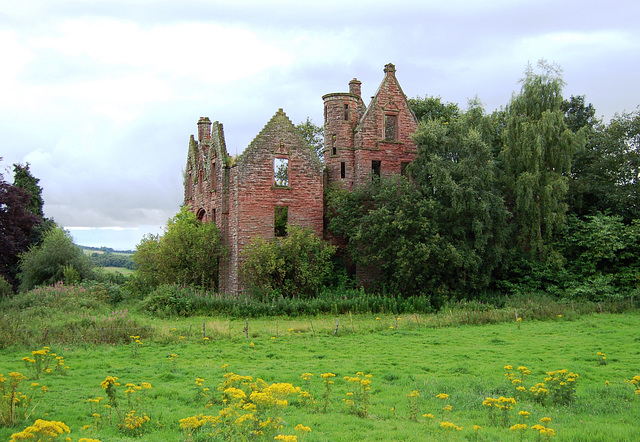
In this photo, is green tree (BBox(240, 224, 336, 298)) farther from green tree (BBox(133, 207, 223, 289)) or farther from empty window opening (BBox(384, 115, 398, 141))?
empty window opening (BBox(384, 115, 398, 141))

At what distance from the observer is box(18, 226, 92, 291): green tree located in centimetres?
3656

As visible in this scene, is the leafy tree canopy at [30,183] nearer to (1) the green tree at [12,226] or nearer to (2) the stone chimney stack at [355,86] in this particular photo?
(1) the green tree at [12,226]

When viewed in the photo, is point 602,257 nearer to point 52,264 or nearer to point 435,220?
point 435,220

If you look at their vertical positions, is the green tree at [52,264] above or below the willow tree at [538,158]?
below

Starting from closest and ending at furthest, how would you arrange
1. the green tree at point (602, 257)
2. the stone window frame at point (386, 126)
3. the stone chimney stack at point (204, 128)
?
1. the green tree at point (602, 257)
2. the stone window frame at point (386, 126)
3. the stone chimney stack at point (204, 128)

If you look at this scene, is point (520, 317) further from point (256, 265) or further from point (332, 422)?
point (332, 422)

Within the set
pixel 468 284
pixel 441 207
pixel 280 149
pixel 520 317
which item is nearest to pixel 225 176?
pixel 280 149

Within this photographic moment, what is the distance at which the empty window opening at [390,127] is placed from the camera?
115 feet

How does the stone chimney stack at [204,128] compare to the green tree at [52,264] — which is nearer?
the green tree at [52,264]

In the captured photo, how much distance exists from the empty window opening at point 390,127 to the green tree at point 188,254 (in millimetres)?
12762

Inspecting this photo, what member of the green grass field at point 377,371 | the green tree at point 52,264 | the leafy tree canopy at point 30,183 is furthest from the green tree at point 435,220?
the leafy tree canopy at point 30,183

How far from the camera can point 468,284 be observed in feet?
98.4

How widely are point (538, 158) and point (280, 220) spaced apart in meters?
16.2

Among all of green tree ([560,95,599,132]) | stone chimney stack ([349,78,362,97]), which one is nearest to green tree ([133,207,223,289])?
stone chimney stack ([349,78,362,97])
